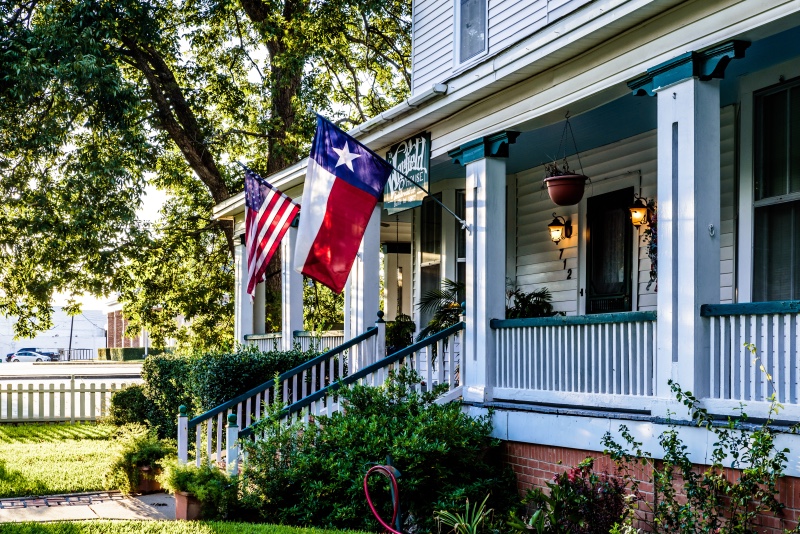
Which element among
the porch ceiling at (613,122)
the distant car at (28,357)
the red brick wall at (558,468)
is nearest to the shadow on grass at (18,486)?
the red brick wall at (558,468)

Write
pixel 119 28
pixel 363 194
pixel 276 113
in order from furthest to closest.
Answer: pixel 276 113 < pixel 119 28 < pixel 363 194

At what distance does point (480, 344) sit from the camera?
10.1m

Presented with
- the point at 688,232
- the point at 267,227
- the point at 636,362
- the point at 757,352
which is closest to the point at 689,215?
the point at 688,232

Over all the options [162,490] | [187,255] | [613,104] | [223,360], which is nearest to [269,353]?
[223,360]

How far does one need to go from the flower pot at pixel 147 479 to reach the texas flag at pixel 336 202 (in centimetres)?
371

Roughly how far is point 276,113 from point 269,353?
12.5 meters

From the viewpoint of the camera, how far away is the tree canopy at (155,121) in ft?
65.5

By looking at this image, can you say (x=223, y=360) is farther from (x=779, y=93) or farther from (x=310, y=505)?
(x=779, y=93)

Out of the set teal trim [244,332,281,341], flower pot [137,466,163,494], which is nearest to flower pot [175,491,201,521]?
flower pot [137,466,163,494]

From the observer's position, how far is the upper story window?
12.6m

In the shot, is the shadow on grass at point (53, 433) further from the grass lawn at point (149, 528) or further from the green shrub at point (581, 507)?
the green shrub at point (581, 507)

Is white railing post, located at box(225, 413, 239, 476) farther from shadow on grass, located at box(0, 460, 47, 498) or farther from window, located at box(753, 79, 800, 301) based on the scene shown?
window, located at box(753, 79, 800, 301)

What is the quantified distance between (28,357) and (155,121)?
63819 millimetres

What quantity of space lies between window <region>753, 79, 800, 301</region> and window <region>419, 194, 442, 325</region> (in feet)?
22.0
